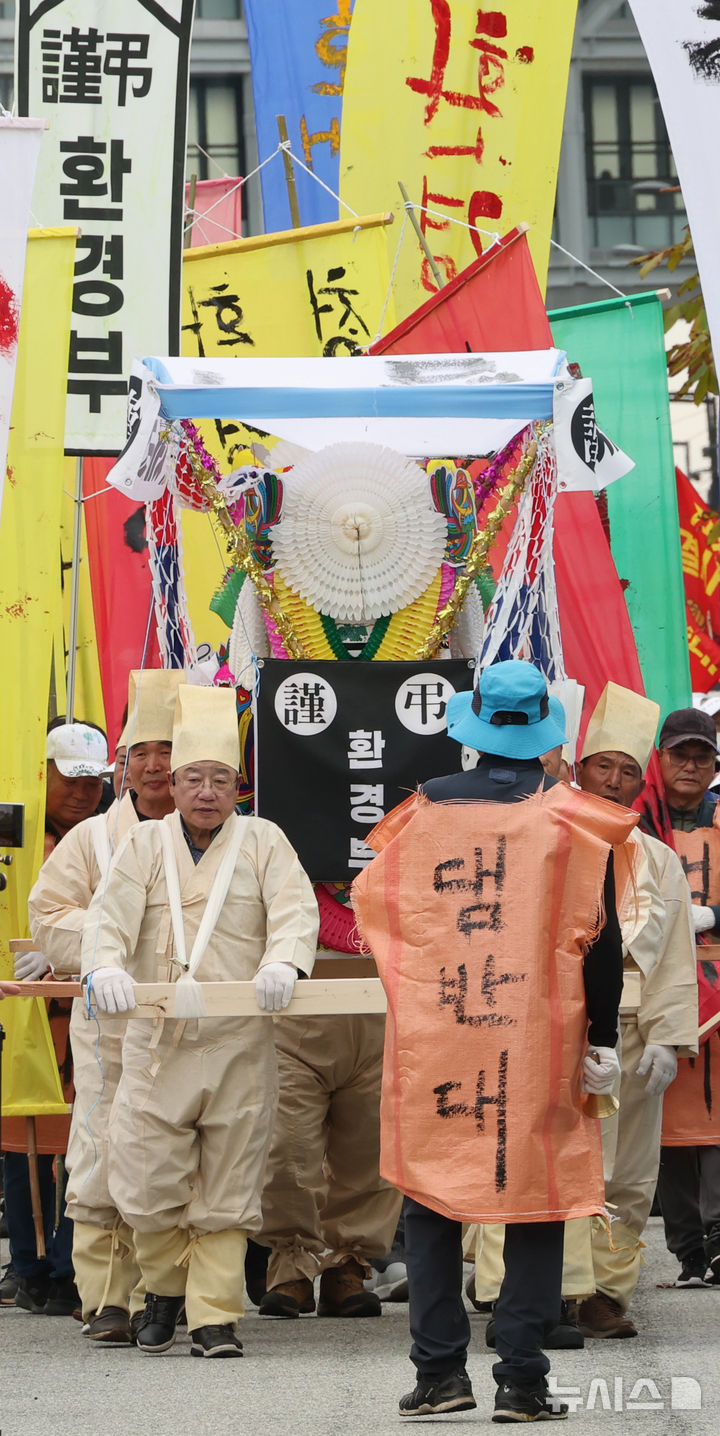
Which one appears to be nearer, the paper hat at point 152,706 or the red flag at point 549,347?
the paper hat at point 152,706

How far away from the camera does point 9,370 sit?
22.1 ft

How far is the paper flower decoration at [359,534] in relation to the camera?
23.4 ft

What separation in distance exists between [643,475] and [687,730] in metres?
1.99

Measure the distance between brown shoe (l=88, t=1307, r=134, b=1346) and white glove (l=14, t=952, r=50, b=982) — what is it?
112 cm

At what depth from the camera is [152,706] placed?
702cm

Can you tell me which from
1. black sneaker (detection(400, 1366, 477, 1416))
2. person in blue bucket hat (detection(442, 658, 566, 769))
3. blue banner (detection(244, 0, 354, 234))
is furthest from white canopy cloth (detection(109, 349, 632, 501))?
blue banner (detection(244, 0, 354, 234))

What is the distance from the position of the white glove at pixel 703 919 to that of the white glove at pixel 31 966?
218cm

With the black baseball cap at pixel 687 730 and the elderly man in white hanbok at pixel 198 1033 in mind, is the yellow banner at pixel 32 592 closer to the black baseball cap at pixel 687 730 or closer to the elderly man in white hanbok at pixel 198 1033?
the elderly man in white hanbok at pixel 198 1033

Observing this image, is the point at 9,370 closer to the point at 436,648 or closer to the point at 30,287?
the point at 30,287

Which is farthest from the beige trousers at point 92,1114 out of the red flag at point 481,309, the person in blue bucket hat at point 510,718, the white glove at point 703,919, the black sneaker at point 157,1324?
the red flag at point 481,309

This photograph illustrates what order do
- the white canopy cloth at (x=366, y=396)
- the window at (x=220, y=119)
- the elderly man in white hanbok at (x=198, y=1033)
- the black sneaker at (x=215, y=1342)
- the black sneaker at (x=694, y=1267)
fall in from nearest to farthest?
the black sneaker at (x=215, y=1342), the elderly man in white hanbok at (x=198, y=1033), the white canopy cloth at (x=366, y=396), the black sneaker at (x=694, y=1267), the window at (x=220, y=119)

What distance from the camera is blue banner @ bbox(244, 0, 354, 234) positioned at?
10.6 meters

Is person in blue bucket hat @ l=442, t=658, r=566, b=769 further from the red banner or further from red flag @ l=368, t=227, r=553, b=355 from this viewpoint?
the red banner

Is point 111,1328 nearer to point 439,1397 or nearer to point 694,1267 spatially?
point 439,1397
